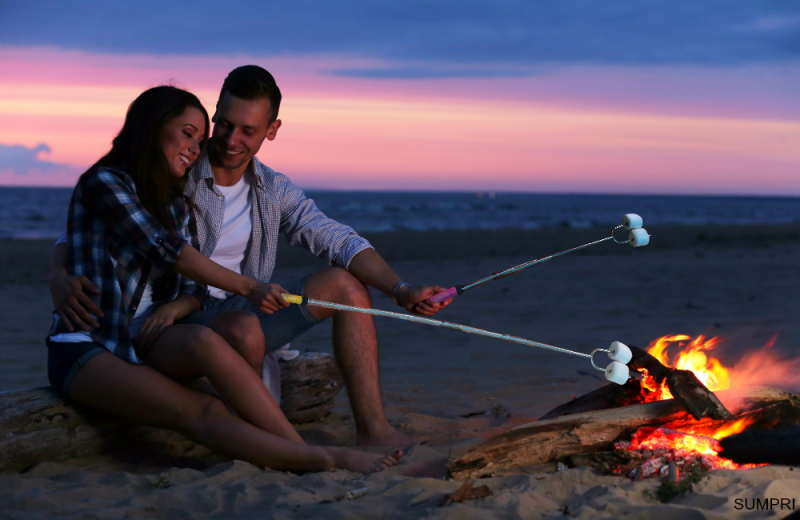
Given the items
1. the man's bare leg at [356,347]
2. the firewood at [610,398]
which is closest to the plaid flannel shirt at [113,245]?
the man's bare leg at [356,347]

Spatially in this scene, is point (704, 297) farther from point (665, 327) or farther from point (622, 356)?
point (622, 356)

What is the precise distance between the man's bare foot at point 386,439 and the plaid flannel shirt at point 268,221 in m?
0.85

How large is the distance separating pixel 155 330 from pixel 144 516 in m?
0.82

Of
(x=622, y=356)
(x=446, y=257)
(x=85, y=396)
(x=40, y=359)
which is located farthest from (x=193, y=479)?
(x=446, y=257)

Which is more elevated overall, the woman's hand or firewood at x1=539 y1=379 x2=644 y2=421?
the woman's hand

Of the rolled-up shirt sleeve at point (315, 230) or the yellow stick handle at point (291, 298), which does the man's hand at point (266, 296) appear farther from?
the rolled-up shirt sleeve at point (315, 230)

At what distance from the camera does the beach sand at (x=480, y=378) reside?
246cm

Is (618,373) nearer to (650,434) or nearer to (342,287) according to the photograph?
(650,434)

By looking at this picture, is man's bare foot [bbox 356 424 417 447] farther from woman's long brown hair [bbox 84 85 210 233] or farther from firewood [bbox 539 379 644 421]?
woman's long brown hair [bbox 84 85 210 233]

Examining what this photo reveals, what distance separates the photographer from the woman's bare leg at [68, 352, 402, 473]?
2865 mm

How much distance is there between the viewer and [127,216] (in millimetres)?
2879

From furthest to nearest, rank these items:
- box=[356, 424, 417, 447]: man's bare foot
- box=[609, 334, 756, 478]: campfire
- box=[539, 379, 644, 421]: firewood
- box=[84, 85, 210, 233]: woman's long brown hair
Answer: box=[356, 424, 417, 447]: man's bare foot → box=[539, 379, 644, 421]: firewood → box=[84, 85, 210, 233]: woman's long brown hair → box=[609, 334, 756, 478]: campfire

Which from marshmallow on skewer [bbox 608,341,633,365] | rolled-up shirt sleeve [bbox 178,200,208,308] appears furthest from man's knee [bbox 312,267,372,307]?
marshmallow on skewer [bbox 608,341,633,365]

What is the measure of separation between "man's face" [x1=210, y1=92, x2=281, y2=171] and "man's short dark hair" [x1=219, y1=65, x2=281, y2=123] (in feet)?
0.08
